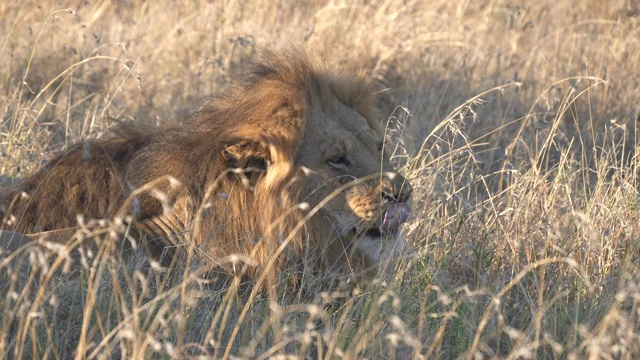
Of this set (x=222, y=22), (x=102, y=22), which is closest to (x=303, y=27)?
(x=222, y=22)

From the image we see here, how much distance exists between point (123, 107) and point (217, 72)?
0.84 meters

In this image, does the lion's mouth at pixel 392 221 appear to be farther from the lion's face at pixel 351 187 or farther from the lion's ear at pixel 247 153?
the lion's ear at pixel 247 153

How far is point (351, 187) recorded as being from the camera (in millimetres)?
3664

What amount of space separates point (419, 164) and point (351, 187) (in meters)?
2.26

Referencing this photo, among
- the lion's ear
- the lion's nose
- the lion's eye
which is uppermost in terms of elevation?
the lion's ear

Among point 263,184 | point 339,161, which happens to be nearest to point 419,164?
point 339,161

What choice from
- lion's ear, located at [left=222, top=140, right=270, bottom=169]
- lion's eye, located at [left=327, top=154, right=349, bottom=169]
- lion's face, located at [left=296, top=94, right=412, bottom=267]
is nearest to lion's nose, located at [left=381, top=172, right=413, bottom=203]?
lion's face, located at [left=296, top=94, right=412, bottom=267]

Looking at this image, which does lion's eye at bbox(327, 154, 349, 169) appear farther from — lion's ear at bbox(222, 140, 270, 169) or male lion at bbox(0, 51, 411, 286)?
lion's ear at bbox(222, 140, 270, 169)

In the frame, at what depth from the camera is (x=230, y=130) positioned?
371cm

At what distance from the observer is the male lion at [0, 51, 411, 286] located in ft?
11.9

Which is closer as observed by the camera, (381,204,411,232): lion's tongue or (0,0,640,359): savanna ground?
(0,0,640,359): savanna ground

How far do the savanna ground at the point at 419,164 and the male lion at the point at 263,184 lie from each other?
0.18 m

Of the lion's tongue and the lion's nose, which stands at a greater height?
the lion's nose

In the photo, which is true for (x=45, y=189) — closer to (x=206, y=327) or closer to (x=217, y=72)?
(x=206, y=327)
